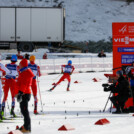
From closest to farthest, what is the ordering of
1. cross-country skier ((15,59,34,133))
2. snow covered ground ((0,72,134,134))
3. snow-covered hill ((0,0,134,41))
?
cross-country skier ((15,59,34,133))
snow covered ground ((0,72,134,134))
snow-covered hill ((0,0,134,41))

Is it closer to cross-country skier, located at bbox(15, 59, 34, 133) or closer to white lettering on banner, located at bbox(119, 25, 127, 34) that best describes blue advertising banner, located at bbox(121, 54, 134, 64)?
white lettering on banner, located at bbox(119, 25, 127, 34)

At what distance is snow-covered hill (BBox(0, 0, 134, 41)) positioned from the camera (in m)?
63.8

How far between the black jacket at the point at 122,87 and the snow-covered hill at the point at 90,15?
49374 mm

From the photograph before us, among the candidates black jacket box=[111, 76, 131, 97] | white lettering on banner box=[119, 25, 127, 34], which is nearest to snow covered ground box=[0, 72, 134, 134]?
black jacket box=[111, 76, 131, 97]

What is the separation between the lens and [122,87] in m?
12.2

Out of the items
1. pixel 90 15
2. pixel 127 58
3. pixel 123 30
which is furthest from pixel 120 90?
pixel 90 15

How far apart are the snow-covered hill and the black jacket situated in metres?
49.4

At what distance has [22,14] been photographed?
141 ft

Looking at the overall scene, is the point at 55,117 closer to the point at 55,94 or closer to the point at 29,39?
the point at 55,94

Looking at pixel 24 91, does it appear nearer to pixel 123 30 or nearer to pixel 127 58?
pixel 127 58

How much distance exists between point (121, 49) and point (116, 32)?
0.57 meters

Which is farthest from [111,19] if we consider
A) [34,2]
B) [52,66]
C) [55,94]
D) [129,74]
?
[129,74]

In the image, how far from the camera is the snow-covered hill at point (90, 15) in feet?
209

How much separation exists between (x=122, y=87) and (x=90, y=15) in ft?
187
